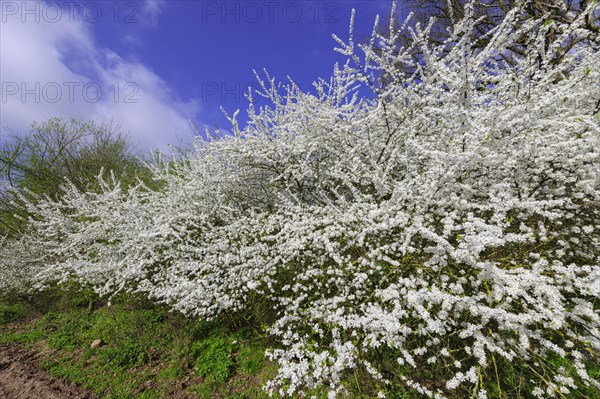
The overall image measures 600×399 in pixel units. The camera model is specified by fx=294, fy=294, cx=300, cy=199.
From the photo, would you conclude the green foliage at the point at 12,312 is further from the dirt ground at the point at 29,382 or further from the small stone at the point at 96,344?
the small stone at the point at 96,344

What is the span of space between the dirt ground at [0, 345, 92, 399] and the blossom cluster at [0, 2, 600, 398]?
5.52 ft

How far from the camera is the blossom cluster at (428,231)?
2.45 meters

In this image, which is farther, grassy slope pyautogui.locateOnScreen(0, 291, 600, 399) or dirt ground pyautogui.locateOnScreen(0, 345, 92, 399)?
dirt ground pyautogui.locateOnScreen(0, 345, 92, 399)

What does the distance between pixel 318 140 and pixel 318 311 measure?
2671mm

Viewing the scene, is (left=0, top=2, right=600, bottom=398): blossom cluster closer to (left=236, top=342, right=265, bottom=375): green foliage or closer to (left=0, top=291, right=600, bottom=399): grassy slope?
(left=0, top=291, right=600, bottom=399): grassy slope

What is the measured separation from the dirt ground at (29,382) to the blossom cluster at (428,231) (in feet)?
5.52

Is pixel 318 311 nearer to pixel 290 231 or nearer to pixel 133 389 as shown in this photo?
pixel 290 231

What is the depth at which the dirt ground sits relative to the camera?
4.45 meters

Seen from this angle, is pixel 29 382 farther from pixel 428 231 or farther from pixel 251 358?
pixel 428 231

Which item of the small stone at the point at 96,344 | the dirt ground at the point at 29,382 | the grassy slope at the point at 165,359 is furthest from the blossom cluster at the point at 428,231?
the dirt ground at the point at 29,382

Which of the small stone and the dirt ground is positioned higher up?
the small stone

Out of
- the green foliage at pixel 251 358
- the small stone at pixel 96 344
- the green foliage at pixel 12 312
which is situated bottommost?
the green foliage at pixel 251 358

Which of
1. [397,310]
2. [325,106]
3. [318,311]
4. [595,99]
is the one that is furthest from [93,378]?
[595,99]

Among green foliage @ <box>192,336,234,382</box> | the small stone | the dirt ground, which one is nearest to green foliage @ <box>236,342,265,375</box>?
green foliage @ <box>192,336,234,382</box>
